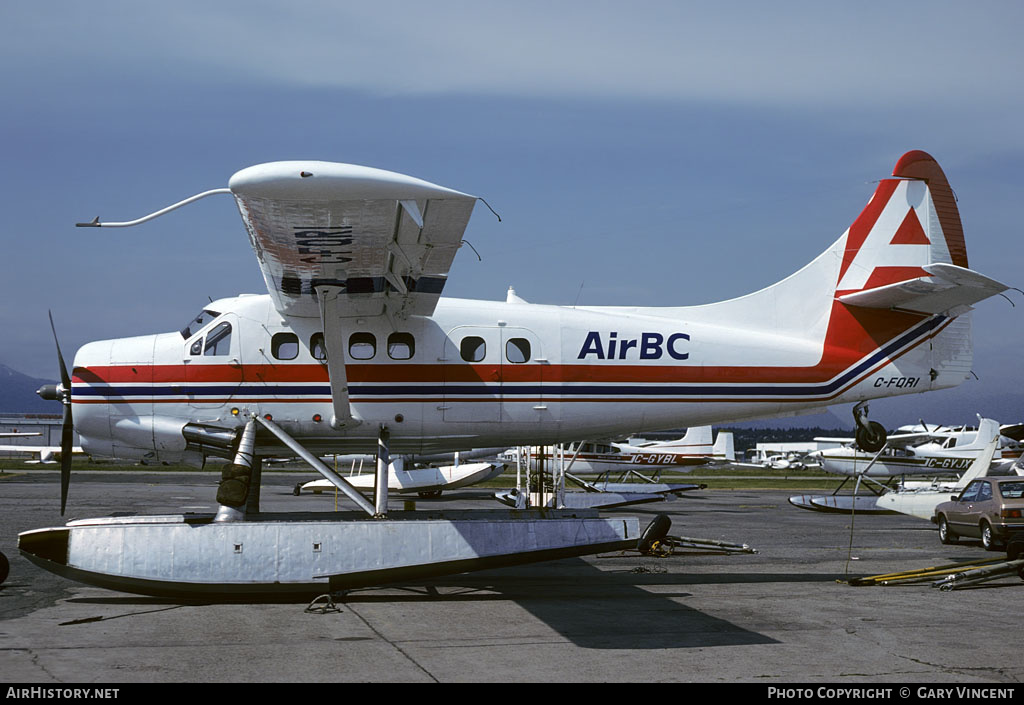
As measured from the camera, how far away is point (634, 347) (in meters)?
11.2

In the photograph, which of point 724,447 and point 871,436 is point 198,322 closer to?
point 871,436

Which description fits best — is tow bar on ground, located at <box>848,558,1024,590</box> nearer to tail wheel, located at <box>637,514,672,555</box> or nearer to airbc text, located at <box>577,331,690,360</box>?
tail wheel, located at <box>637,514,672,555</box>

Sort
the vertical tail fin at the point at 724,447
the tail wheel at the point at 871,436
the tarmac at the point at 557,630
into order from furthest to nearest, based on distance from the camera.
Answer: the vertical tail fin at the point at 724,447
the tail wheel at the point at 871,436
the tarmac at the point at 557,630

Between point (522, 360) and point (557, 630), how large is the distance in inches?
149

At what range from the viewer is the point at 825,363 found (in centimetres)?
1146

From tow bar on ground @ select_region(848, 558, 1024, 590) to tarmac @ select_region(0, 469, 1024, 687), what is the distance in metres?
0.21

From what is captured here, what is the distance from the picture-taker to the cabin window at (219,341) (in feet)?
35.4

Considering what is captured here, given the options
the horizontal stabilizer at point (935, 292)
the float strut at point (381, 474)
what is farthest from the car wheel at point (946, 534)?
the float strut at point (381, 474)

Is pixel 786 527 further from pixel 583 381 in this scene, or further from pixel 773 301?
pixel 583 381

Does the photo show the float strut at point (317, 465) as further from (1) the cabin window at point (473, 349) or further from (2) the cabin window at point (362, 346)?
(1) the cabin window at point (473, 349)

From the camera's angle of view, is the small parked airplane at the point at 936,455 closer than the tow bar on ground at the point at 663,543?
No

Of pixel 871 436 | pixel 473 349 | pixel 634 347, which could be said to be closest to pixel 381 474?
pixel 473 349

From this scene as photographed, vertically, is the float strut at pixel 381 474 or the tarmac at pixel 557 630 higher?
the float strut at pixel 381 474

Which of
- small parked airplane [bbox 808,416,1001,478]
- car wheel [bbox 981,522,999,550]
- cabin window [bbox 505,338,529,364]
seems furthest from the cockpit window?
small parked airplane [bbox 808,416,1001,478]
